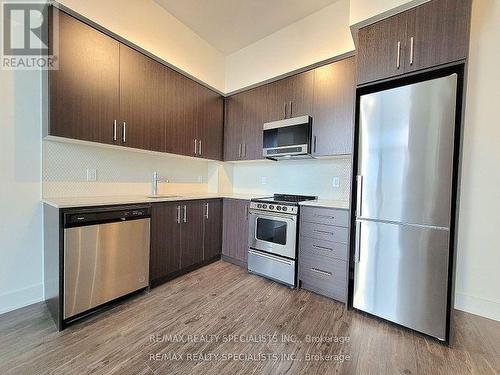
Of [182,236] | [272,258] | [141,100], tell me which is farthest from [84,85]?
[272,258]

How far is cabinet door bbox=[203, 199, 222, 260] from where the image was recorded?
298 cm

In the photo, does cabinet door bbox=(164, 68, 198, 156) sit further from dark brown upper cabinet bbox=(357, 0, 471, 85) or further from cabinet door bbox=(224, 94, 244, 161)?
dark brown upper cabinet bbox=(357, 0, 471, 85)

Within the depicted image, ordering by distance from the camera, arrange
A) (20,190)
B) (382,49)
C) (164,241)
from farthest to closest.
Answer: (164,241) → (20,190) → (382,49)

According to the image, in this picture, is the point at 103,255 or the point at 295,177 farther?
the point at 295,177

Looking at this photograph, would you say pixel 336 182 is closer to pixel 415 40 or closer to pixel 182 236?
pixel 415 40

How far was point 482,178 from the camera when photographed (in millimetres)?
2023

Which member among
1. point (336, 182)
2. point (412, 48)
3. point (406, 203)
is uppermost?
point (412, 48)

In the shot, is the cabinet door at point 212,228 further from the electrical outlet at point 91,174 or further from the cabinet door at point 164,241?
the electrical outlet at point 91,174

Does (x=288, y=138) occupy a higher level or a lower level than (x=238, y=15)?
lower

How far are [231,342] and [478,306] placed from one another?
7.35 feet

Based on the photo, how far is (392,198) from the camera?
1796 millimetres

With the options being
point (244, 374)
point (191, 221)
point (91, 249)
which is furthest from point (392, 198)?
point (91, 249)

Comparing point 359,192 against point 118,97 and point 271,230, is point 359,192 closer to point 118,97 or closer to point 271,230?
point 271,230

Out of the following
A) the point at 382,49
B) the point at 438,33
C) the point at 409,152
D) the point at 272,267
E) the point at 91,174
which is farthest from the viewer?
the point at 272,267
